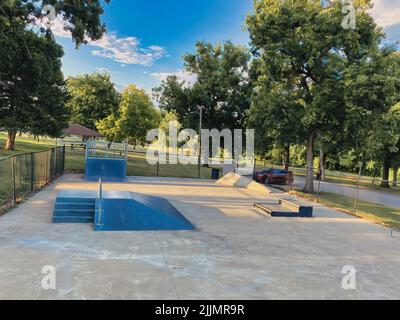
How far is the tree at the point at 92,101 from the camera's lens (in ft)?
225

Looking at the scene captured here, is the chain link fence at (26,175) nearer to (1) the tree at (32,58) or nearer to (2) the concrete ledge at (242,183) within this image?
(1) the tree at (32,58)

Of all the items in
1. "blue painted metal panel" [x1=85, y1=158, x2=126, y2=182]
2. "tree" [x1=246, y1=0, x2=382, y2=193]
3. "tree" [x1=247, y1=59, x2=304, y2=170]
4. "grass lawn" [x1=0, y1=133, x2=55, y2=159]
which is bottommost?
"blue painted metal panel" [x1=85, y1=158, x2=126, y2=182]

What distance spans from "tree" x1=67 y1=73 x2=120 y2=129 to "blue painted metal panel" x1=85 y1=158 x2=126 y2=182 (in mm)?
47808

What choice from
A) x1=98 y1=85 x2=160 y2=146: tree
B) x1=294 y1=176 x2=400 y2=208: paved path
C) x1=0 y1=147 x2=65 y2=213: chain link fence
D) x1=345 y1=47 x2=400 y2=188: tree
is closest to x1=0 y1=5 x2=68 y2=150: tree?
x1=0 y1=147 x2=65 y2=213: chain link fence

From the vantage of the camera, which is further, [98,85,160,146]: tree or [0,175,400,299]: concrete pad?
[98,85,160,146]: tree

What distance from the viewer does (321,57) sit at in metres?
21.4

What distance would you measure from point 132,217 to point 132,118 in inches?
1931

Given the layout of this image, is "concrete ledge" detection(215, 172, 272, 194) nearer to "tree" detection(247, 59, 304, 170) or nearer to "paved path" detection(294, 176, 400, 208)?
"tree" detection(247, 59, 304, 170)

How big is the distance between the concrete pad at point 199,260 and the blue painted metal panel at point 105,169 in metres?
9.44


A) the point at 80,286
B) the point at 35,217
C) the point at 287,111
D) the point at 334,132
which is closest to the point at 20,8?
the point at 35,217

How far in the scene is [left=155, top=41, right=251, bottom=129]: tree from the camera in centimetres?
3767

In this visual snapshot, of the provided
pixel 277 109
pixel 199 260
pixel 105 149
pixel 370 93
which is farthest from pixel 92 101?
pixel 199 260

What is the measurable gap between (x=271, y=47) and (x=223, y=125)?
17.3 m

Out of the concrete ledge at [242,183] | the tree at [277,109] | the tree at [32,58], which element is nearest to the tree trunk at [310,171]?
the tree at [277,109]
